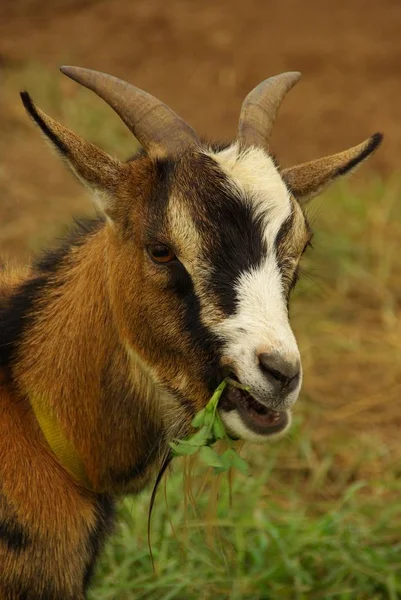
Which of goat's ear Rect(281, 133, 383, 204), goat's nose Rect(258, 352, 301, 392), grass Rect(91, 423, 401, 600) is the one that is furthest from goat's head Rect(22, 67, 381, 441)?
grass Rect(91, 423, 401, 600)

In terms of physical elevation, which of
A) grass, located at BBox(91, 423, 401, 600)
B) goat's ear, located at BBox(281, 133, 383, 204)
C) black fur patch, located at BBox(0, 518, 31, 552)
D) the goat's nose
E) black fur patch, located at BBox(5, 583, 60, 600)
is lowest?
grass, located at BBox(91, 423, 401, 600)

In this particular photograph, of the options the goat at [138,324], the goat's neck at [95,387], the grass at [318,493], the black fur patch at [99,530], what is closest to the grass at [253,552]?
the grass at [318,493]

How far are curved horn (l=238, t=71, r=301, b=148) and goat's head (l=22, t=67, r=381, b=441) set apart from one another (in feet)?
0.07

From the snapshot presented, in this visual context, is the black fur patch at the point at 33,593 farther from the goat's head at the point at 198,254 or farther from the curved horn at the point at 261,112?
the curved horn at the point at 261,112

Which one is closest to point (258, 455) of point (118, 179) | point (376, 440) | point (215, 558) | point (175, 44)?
point (376, 440)

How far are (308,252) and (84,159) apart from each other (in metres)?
4.96

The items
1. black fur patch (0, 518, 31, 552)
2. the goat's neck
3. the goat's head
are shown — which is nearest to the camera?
the goat's head

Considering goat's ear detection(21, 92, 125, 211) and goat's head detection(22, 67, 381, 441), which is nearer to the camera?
goat's head detection(22, 67, 381, 441)

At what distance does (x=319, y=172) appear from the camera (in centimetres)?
443

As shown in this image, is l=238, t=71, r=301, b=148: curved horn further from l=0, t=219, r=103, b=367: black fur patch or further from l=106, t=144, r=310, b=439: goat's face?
l=0, t=219, r=103, b=367: black fur patch

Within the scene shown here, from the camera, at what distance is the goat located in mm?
3805

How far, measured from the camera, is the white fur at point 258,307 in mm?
3639

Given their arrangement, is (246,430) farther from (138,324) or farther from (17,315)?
(17,315)

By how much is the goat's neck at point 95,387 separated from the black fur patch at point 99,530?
0.24 ft
